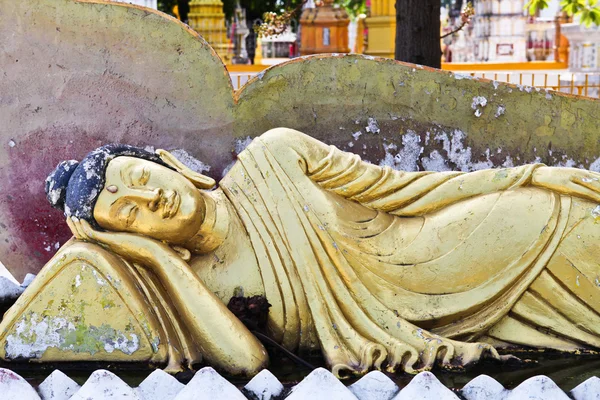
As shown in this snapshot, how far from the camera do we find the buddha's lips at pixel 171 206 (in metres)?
3.92

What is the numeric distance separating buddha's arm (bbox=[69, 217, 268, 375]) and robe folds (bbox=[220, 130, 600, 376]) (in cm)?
25

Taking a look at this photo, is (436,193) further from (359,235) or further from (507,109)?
(507,109)

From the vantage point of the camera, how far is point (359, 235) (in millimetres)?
4082

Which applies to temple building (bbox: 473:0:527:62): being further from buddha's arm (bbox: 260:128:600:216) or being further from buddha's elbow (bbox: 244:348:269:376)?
buddha's elbow (bbox: 244:348:269:376)

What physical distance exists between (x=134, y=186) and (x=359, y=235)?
0.85 metres

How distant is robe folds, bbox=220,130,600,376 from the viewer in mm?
4012

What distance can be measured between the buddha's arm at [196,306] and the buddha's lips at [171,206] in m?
0.11

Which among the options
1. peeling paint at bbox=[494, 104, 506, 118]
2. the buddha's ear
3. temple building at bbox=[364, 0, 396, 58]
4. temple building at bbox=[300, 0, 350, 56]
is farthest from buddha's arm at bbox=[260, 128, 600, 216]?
temple building at bbox=[300, 0, 350, 56]

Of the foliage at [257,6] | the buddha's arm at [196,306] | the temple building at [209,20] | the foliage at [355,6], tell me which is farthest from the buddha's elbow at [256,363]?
the foliage at [355,6]

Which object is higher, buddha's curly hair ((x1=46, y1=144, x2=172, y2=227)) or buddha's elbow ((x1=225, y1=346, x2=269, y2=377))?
buddha's curly hair ((x1=46, y1=144, x2=172, y2=227))

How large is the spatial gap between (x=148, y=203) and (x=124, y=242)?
16 cm

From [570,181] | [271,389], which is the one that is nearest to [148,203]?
[271,389]

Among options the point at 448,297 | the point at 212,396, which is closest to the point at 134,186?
the point at 212,396

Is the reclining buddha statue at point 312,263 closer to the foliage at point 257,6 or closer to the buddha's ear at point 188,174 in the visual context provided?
the buddha's ear at point 188,174
